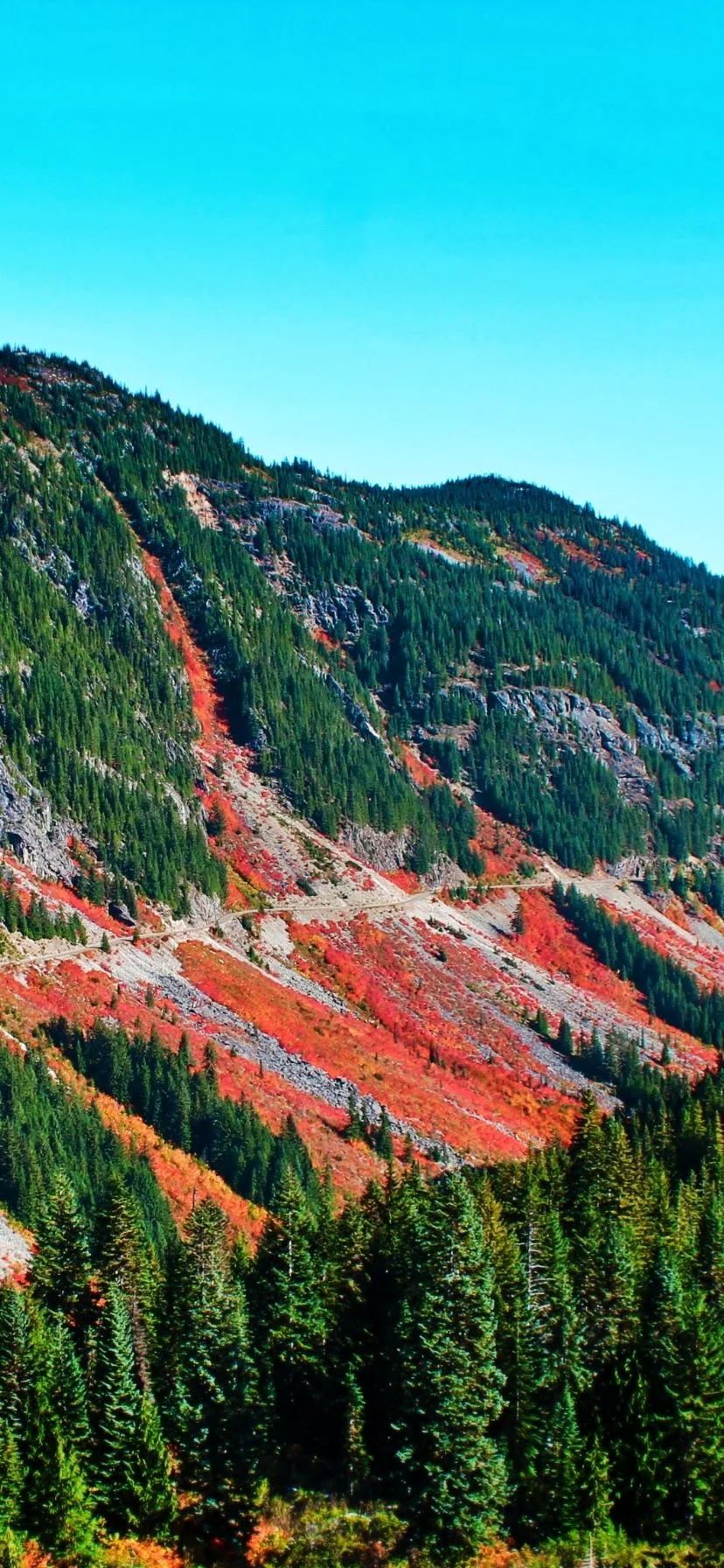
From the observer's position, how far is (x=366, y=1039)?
118 m

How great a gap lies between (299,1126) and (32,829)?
162ft

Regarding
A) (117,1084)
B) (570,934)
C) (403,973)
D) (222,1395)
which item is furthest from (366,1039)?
(222,1395)

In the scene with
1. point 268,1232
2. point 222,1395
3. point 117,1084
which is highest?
point 268,1232

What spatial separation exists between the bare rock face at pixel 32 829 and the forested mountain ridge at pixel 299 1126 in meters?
0.46

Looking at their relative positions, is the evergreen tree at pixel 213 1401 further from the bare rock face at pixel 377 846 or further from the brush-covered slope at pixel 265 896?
the bare rock face at pixel 377 846

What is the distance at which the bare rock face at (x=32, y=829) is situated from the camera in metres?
A: 123

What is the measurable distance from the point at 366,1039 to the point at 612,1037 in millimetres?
36328

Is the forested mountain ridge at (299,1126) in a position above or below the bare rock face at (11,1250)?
above

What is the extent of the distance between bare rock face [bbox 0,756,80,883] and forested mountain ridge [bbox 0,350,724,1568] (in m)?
0.46

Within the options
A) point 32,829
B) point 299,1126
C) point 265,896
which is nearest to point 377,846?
point 265,896

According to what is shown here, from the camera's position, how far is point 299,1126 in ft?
307

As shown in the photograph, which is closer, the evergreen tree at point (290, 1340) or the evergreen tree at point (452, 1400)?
the evergreen tree at point (452, 1400)

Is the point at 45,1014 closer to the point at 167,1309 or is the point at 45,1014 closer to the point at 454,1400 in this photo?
the point at 167,1309

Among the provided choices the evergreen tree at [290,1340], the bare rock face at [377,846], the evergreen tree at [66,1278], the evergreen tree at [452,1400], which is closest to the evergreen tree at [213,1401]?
the evergreen tree at [290,1340]
